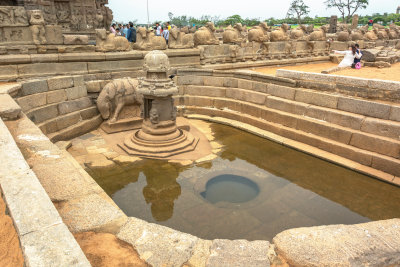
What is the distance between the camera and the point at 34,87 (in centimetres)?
708

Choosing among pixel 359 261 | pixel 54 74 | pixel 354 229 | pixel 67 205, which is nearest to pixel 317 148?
pixel 354 229

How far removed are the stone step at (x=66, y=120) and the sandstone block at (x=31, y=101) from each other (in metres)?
0.48

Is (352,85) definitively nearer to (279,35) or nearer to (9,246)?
(279,35)

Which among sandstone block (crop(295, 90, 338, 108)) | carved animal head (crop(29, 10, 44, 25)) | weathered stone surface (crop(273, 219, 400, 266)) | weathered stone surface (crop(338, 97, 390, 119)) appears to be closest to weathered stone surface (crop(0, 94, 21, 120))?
carved animal head (crop(29, 10, 44, 25))

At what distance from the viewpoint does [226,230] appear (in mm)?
3943

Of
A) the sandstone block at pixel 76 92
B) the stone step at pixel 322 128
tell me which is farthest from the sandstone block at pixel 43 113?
the stone step at pixel 322 128

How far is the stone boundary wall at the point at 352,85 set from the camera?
249 inches

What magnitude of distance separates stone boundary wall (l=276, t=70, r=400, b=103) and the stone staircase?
0.24 m

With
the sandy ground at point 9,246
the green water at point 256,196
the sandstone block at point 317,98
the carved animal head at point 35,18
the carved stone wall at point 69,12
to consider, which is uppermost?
the carved stone wall at point 69,12

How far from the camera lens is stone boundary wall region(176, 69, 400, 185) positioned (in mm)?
5832

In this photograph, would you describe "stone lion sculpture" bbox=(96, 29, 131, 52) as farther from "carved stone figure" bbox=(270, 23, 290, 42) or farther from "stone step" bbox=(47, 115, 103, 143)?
"carved stone figure" bbox=(270, 23, 290, 42)

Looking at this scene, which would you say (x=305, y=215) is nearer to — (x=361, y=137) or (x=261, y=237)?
(x=261, y=237)

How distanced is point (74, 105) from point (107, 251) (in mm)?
6473

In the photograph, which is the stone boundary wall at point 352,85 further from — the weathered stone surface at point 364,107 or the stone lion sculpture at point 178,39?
the stone lion sculpture at point 178,39
